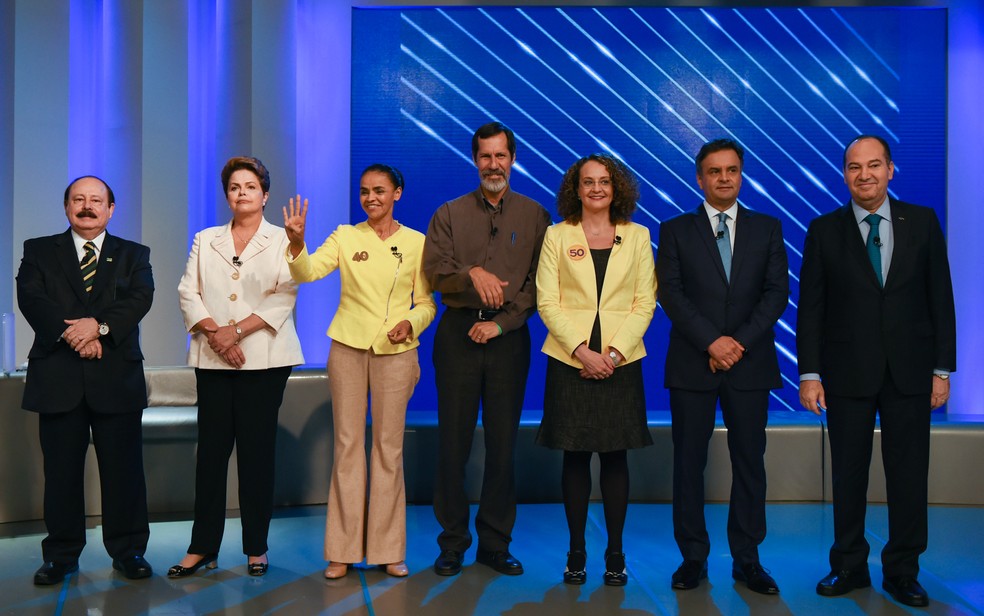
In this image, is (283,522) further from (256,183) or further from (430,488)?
(256,183)

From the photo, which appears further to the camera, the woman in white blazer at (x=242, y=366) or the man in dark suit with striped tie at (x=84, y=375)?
the woman in white blazer at (x=242, y=366)

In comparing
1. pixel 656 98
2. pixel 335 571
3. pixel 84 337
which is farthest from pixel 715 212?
pixel 656 98

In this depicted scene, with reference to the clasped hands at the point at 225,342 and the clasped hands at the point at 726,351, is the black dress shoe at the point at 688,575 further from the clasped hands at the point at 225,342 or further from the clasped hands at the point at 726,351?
the clasped hands at the point at 225,342

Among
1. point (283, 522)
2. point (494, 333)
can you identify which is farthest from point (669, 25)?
point (283, 522)

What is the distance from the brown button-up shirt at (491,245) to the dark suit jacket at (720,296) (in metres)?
0.56

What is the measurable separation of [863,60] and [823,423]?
249 centimetres

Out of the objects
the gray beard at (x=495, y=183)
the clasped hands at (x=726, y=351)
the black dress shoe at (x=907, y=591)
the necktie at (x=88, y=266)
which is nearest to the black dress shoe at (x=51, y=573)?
the necktie at (x=88, y=266)

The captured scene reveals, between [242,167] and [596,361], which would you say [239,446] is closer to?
[242,167]

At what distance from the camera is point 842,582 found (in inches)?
145

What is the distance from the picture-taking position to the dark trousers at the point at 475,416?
3977 mm

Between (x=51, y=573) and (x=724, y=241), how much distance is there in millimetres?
2951

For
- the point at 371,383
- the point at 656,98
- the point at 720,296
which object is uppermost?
the point at 656,98

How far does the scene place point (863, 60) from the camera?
6.30 meters

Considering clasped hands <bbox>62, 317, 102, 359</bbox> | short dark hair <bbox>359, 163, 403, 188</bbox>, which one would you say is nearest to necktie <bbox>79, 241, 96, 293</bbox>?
clasped hands <bbox>62, 317, 102, 359</bbox>
